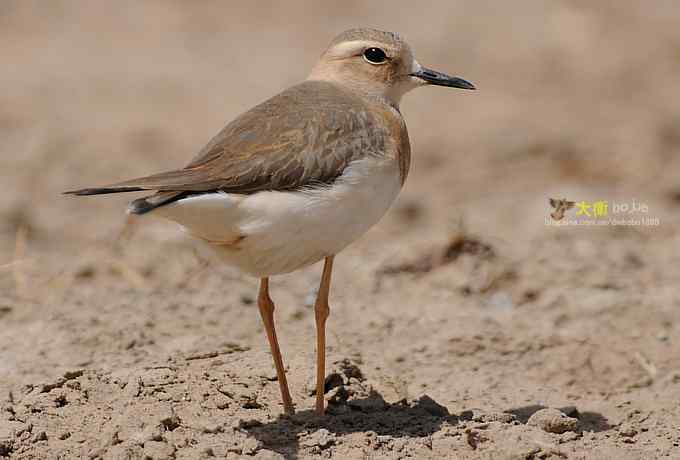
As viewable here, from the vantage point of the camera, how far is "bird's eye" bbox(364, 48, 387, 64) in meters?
5.69

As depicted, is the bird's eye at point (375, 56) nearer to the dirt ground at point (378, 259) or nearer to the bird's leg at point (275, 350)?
the bird's leg at point (275, 350)

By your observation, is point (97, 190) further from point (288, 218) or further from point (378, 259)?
point (378, 259)

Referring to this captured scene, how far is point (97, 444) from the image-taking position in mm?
4594

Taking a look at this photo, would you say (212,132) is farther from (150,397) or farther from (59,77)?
(150,397)

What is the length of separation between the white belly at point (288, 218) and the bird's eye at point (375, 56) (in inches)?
37.3

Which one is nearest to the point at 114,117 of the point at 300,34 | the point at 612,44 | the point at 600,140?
the point at 300,34

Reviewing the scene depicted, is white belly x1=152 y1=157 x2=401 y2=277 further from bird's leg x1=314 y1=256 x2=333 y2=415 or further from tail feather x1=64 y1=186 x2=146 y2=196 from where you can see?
bird's leg x1=314 y1=256 x2=333 y2=415

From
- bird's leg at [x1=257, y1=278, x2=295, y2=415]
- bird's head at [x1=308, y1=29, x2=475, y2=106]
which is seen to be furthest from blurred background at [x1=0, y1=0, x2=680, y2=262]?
bird's leg at [x1=257, y1=278, x2=295, y2=415]

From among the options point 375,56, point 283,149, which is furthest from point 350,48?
point 283,149

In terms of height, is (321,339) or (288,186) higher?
(288,186)

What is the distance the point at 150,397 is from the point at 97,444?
17.4 inches

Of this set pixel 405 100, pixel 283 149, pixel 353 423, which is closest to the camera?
pixel 283 149

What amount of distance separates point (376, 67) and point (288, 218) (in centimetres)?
137

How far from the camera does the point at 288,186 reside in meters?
4.72
